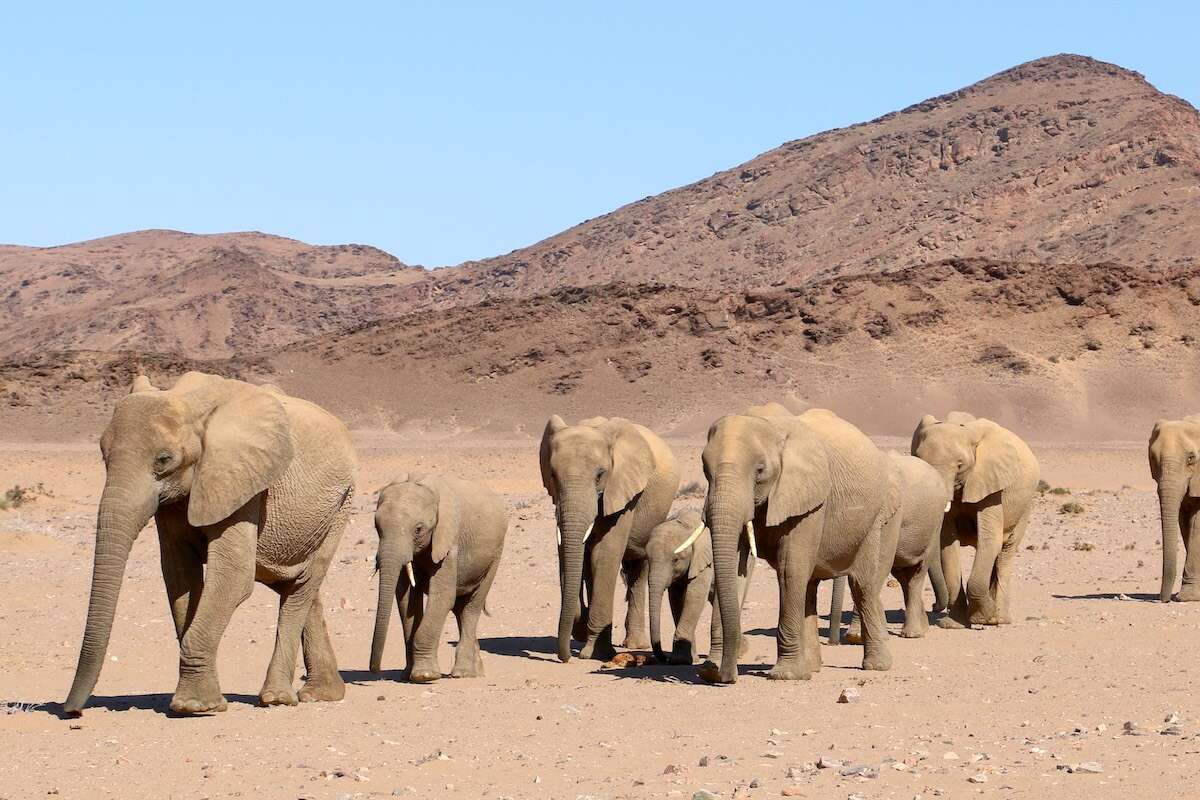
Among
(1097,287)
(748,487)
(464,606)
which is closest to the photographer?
(748,487)

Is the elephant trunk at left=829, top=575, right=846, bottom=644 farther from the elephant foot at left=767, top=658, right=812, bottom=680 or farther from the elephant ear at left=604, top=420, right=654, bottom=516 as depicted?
the elephant foot at left=767, top=658, right=812, bottom=680

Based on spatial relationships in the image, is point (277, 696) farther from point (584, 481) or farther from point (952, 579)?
point (952, 579)

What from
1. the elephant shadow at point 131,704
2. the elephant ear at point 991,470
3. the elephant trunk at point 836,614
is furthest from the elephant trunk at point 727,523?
the elephant ear at point 991,470

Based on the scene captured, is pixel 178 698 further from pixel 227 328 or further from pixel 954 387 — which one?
pixel 227 328

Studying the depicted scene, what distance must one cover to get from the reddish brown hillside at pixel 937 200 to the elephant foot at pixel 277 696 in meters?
94.0

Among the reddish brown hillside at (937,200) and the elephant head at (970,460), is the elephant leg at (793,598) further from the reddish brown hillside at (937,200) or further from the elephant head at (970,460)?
the reddish brown hillside at (937,200)

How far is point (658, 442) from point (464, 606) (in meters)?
3.45

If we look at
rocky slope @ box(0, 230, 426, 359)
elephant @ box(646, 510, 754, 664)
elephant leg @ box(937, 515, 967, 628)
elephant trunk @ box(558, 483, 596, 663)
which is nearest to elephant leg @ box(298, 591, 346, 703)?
elephant trunk @ box(558, 483, 596, 663)

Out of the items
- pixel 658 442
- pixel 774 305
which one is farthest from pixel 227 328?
pixel 658 442

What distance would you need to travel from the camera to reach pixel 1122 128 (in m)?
120

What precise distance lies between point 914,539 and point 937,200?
110m

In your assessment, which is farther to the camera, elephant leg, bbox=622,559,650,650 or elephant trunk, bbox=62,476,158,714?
Result: elephant leg, bbox=622,559,650,650

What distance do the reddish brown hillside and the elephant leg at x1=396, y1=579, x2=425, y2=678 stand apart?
91.5m

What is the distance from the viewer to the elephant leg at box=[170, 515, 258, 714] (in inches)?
383
